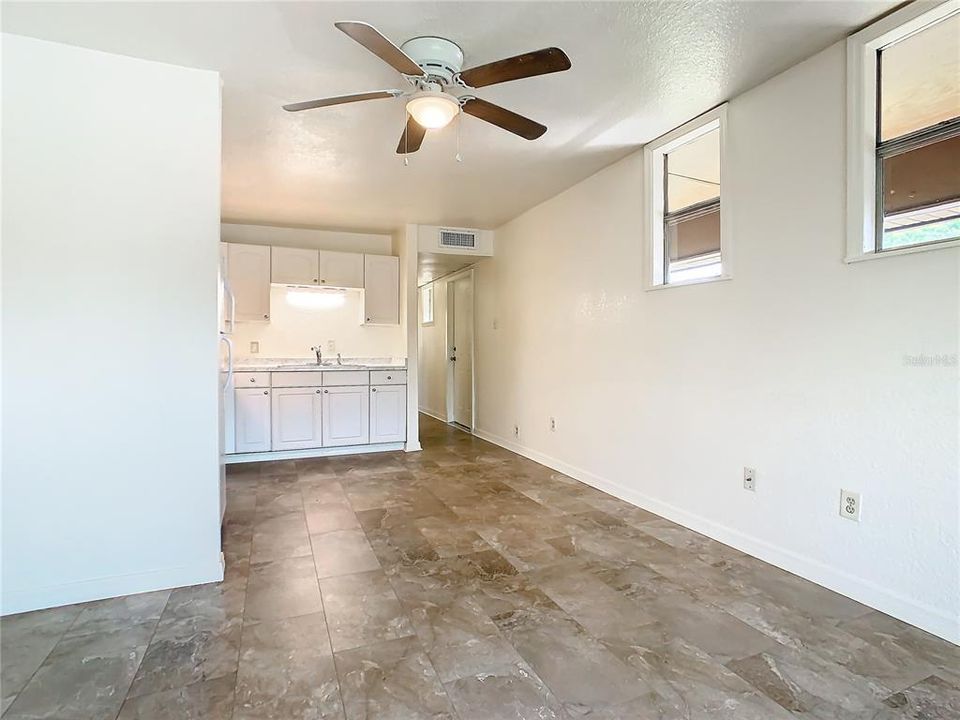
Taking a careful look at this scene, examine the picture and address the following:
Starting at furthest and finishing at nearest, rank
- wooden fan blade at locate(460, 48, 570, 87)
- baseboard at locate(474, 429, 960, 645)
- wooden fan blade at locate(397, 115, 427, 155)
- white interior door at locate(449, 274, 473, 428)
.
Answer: white interior door at locate(449, 274, 473, 428) < wooden fan blade at locate(397, 115, 427, 155) < baseboard at locate(474, 429, 960, 645) < wooden fan blade at locate(460, 48, 570, 87)

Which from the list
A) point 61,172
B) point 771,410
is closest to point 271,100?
point 61,172

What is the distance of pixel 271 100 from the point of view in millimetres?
2621

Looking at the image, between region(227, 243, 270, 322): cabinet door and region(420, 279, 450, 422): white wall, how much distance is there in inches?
112

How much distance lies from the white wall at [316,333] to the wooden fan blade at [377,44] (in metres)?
3.70

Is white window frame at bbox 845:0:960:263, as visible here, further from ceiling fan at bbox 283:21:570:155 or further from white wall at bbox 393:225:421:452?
white wall at bbox 393:225:421:452

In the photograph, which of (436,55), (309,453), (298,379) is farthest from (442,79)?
(309,453)

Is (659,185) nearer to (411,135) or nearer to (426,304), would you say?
(411,135)

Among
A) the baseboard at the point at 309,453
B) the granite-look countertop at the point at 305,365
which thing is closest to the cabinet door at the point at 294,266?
the granite-look countertop at the point at 305,365

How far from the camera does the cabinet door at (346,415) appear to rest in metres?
4.91

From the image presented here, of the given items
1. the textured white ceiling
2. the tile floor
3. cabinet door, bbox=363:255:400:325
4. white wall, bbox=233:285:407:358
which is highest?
the textured white ceiling

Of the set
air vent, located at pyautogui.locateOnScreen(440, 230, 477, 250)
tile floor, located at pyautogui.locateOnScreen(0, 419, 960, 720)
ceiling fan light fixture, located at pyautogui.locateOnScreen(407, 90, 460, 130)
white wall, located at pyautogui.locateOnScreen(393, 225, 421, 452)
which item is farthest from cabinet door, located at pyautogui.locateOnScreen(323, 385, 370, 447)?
ceiling fan light fixture, located at pyautogui.locateOnScreen(407, 90, 460, 130)

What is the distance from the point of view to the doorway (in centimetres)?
641

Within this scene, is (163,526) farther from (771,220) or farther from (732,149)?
(732,149)

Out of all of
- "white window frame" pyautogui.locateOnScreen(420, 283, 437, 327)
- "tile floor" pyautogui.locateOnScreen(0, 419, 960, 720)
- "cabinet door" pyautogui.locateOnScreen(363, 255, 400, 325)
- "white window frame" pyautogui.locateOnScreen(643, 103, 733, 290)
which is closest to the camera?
"tile floor" pyautogui.locateOnScreen(0, 419, 960, 720)
